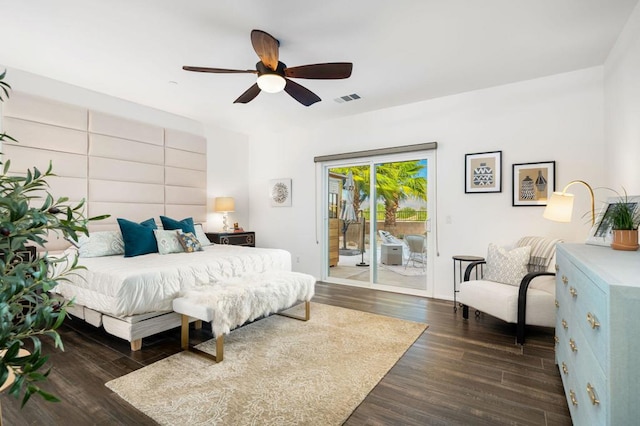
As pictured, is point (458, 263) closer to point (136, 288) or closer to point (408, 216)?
point (408, 216)

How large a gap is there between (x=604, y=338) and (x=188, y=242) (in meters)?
4.07

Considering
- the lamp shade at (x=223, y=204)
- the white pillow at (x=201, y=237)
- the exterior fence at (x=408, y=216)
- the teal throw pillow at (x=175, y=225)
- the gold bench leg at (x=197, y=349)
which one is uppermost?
the lamp shade at (x=223, y=204)

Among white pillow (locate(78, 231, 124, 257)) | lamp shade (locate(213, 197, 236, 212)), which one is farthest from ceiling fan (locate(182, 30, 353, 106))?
lamp shade (locate(213, 197, 236, 212))

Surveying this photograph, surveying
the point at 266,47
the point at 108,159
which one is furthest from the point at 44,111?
the point at 266,47

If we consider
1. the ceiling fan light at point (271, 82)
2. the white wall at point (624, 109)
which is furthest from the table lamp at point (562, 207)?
the ceiling fan light at point (271, 82)

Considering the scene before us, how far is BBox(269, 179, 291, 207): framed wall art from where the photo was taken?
19.5 feet

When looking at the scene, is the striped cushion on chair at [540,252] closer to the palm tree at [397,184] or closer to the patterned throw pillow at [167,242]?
the palm tree at [397,184]

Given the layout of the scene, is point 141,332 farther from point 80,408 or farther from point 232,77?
point 232,77

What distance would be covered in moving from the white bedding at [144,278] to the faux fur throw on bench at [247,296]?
17 centimetres

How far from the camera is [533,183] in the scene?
12.6 feet

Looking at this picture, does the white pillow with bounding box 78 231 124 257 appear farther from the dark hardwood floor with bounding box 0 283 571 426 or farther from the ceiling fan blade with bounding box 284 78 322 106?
the ceiling fan blade with bounding box 284 78 322 106

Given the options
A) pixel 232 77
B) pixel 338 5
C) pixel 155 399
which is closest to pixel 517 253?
pixel 338 5

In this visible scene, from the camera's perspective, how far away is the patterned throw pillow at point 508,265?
328 cm

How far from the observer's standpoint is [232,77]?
147 inches
